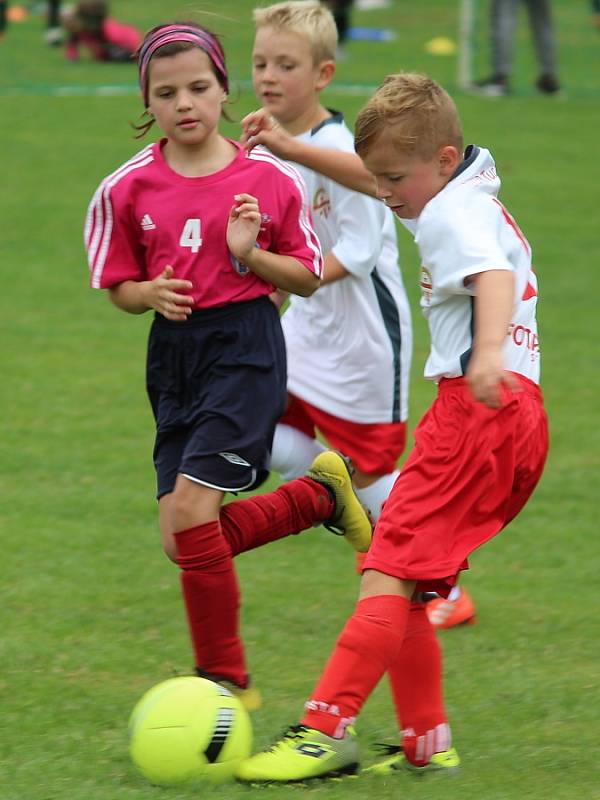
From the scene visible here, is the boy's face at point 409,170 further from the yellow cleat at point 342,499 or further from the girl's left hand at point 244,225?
the yellow cleat at point 342,499

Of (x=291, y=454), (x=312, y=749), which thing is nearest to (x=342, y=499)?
(x=291, y=454)

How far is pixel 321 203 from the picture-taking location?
16.9ft

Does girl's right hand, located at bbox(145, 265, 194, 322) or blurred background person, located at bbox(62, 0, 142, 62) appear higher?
girl's right hand, located at bbox(145, 265, 194, 322)

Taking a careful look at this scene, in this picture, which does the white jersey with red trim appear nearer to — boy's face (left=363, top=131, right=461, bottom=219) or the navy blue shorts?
boy's face (left=363, top=131, right=461, bottom=219)

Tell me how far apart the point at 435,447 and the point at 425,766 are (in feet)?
2.65

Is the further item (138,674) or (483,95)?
(483,95)

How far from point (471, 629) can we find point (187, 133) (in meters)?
1.93

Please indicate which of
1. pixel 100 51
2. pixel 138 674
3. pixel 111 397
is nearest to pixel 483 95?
pixel 100 51

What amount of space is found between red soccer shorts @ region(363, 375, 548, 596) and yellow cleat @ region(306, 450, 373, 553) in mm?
1065

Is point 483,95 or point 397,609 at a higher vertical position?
point 397,609

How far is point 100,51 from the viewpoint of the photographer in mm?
18156

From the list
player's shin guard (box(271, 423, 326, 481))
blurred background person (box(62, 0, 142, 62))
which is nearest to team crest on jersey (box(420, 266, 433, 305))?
player's shin guard (box(271, 423, 326, 481))

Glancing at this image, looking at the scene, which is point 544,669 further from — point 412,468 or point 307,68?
point 307,68

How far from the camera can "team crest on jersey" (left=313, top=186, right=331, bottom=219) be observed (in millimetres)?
5105
